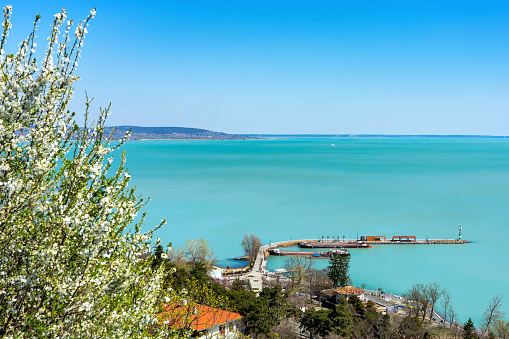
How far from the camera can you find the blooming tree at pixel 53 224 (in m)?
3.46

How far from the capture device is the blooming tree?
3465mm

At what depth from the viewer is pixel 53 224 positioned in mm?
3574

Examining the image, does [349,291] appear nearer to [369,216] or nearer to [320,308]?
[320,308]

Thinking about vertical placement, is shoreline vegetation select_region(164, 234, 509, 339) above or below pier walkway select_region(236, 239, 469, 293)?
above

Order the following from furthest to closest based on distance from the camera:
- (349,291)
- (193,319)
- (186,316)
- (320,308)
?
(349,291), (320,308), (186,316), (193,319)

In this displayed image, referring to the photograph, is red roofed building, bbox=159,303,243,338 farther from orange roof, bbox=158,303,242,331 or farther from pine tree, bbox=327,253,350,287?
pine tree, bbox=327,253,350,287

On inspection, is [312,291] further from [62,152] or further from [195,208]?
[195,208]

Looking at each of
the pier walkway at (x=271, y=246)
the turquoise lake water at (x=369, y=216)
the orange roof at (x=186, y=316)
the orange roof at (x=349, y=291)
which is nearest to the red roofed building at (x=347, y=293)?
the orange roof at (x=349, y=291)

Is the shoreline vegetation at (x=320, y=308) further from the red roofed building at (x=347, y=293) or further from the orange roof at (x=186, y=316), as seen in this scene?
the orange roof at (x=186, y=316)

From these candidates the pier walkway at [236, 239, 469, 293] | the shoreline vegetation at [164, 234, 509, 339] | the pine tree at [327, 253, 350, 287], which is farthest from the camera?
the pier walkway at [236, 239, 469, 293]

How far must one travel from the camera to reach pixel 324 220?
177 ft

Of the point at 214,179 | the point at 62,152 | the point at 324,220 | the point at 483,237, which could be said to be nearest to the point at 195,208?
the point at 324,220

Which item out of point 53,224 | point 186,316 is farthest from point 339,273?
point 53,224

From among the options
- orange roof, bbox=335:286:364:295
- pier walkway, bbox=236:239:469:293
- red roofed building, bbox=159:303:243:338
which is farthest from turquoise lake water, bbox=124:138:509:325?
red roofed building, bbox=159:303:243:338
